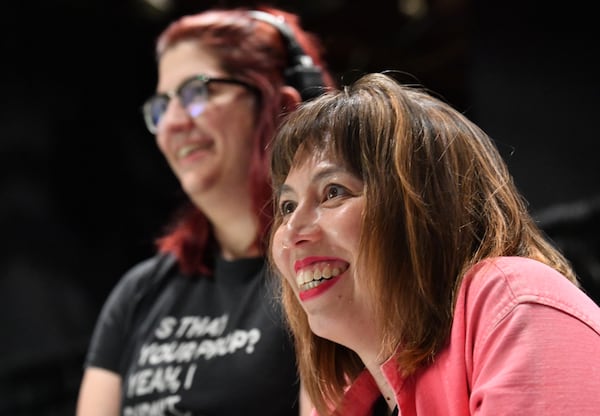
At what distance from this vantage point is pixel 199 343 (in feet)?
4.64

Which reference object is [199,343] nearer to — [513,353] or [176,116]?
[176,116]

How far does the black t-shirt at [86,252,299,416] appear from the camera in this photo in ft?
4.29

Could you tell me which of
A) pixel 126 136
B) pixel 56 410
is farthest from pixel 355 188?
pixel 126 136

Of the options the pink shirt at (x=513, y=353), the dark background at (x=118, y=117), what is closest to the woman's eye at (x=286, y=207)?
the pink shirt at (x=513, y=353)

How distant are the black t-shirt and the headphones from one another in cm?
31

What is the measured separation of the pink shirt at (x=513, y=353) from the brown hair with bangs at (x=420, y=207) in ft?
0.10

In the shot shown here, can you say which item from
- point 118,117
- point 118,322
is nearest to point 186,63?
point 118,322

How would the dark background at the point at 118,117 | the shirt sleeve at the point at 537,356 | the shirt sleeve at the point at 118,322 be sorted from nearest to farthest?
the shirt sleeve at the point at 537,356 < the shirt sleeve at the point at 118,322 < the dark background at the point at 118,117

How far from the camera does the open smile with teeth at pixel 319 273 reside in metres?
0.92

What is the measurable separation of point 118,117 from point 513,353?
284 centimetres

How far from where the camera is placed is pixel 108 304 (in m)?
1.63

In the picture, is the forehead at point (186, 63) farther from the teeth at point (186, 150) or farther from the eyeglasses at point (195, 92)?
the teeth at point (186, 150)

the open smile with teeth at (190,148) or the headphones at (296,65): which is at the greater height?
the headphones at (296,65)

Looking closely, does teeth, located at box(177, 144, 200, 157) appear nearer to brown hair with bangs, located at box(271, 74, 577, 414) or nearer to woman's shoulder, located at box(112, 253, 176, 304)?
woman's shoulder, located at box(112, 253, 176, 304)
